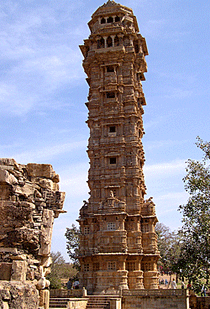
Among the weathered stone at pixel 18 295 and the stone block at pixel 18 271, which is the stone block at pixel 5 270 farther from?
the weathered stone at pixel 18 295

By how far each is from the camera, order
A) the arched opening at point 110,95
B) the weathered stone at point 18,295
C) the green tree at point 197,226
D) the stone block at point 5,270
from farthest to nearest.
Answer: the arched opening at point 110,95 < the green tree at point 197,226 < the stone block at point 5,270 < the weathered stone at point 18,295

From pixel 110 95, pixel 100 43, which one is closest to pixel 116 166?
pixel 110 95

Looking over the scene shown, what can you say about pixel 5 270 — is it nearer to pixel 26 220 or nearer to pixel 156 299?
pixel 26 220

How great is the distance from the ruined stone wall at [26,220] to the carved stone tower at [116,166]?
23.7 metres

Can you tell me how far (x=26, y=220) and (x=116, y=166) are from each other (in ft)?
91.9

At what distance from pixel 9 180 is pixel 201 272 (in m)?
18.8

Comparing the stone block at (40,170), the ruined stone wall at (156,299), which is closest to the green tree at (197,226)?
the ruined stone wall at (156,299)

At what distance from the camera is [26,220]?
745cm

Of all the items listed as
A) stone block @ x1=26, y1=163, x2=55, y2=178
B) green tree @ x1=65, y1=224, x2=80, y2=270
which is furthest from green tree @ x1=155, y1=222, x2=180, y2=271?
stone block @ x1=26, y1=163, x2=55, y2=178

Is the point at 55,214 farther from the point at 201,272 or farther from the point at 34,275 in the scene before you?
the point at 201,272

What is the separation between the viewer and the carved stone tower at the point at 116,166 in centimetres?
3159

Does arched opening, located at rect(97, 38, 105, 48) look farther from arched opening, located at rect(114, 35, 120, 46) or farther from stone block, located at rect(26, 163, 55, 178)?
stone block, located at rect(26, 163, 55, 178)

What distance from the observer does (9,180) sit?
738 centimetres

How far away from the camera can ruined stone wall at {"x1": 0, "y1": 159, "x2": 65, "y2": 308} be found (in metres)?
7.13
